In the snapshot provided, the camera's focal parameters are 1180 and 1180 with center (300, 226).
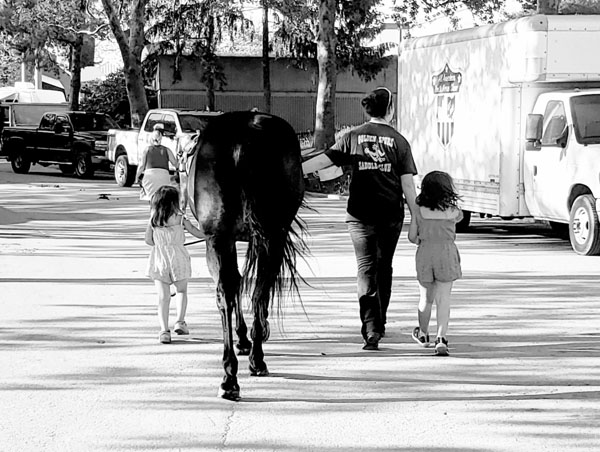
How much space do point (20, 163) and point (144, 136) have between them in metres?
9.34

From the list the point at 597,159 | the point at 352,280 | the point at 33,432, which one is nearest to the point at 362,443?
the point at 33,432

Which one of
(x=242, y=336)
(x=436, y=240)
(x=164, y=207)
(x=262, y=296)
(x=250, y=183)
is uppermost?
(x=250, y=183)

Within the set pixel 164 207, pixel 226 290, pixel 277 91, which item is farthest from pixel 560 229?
pixel 277 91

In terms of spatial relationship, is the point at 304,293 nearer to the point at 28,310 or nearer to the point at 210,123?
the point at 28,310

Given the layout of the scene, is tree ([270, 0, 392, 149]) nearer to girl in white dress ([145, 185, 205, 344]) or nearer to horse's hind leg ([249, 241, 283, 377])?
girl in white dress ([145, 185, 205, 344])

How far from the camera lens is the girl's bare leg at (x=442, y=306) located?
9.12 meters

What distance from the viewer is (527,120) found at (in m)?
17.3

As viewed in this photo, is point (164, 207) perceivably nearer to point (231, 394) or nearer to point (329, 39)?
point (231, 394)

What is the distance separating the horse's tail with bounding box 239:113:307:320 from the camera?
8117 millimetres

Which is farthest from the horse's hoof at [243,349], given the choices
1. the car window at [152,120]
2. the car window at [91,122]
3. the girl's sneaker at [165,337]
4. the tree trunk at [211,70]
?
the tree trunk at [211,70]

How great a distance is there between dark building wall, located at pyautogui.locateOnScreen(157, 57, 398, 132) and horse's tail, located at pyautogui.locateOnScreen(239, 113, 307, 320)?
44.6 metres

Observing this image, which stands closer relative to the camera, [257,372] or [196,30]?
[257,372]

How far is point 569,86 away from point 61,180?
1906 centimetres

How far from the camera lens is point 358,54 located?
46938 mm
